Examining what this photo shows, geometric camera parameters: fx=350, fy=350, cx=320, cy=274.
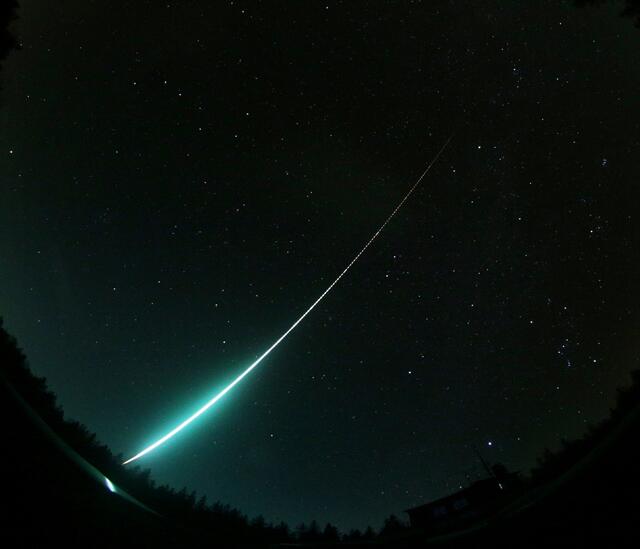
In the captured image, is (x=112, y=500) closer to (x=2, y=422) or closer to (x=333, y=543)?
(x=2, y=422)

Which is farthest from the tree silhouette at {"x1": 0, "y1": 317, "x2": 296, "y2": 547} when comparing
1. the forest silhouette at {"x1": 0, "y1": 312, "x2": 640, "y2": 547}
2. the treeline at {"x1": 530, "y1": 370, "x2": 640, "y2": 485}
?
the treeline at {"x1": 530, "y1": 370, "x2": 640, "y2": 485}

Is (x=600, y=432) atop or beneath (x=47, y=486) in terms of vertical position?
beneath

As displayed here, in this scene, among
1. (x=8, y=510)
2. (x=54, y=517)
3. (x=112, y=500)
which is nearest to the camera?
(x=8, y=510)

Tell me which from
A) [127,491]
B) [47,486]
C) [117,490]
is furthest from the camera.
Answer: [127,491]

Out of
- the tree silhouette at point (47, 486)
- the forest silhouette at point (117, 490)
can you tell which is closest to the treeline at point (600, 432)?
the forest silhouette at point (117, 490)

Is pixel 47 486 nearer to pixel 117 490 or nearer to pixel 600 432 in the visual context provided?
pixel 117 490

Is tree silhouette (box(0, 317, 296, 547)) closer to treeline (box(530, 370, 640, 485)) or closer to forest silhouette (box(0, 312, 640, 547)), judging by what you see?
forest silhouette (box(0, 312, 640, 547))

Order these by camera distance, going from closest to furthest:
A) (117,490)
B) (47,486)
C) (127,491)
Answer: (47,486), (117,490), (127,491)

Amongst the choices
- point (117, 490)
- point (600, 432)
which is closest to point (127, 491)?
point (117, 490)

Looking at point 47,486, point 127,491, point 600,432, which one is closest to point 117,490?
point 127,491

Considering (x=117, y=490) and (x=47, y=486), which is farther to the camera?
(x=117, y=490)

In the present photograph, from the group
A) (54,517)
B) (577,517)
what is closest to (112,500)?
(54,517)
